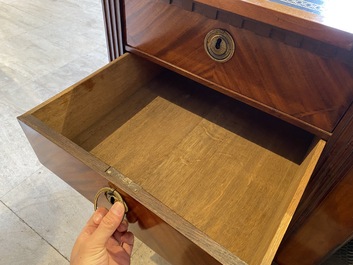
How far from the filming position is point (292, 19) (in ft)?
1.07

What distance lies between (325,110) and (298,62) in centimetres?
8

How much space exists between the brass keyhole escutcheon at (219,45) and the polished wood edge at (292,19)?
1.9 inches

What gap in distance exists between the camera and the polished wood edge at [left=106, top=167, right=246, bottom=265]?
0.94ft

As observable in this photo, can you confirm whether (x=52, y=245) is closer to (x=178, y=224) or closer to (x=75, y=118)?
(x=75, y=118)

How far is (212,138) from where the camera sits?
564 millimetres

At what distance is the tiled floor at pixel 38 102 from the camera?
2.45ft

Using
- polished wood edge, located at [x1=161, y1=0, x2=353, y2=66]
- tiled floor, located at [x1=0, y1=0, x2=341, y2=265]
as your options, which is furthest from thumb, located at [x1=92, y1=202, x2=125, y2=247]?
tiled floor, located at [x1=0, y1=0, x2=341, y2=265]

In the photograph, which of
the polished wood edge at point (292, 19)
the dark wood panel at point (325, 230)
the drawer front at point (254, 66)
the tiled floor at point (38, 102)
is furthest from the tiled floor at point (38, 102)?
the polished wood edge at point (292, 19)

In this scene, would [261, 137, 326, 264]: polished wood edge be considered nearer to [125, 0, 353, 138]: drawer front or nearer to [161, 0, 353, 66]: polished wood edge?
[125, 0, 353, 138]: drawer front

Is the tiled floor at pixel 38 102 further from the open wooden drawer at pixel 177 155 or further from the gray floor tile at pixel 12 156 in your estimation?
the open wooden drawer at pixel 177 155

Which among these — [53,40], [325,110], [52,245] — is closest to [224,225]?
[325,110]

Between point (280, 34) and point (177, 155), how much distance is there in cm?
28

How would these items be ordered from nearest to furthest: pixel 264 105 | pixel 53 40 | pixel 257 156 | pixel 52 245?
pixel 264 105
pixel 257 156
pixel 52 245
pixel 53 40

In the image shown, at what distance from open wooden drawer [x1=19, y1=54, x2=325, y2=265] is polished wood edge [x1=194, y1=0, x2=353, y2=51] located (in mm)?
163
